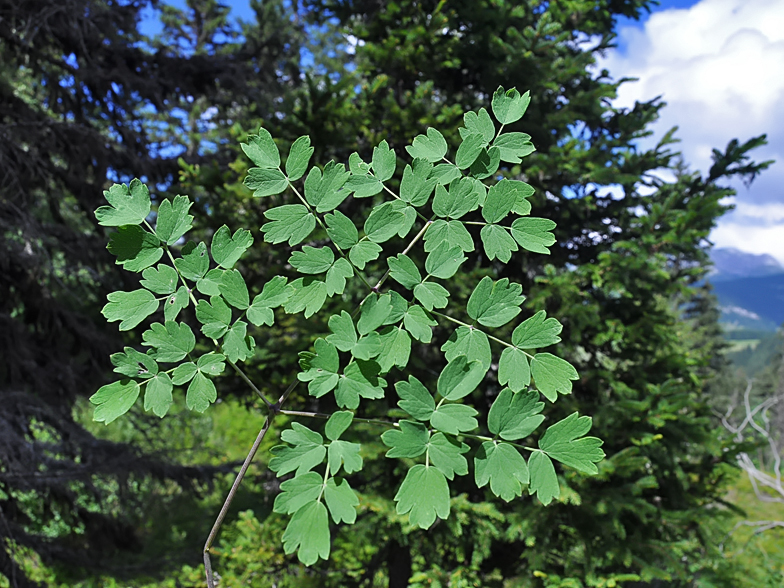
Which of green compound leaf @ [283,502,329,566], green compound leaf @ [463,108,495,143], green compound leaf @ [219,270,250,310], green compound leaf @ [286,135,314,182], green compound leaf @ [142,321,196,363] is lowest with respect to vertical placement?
green compound leaf @ [283,502,329,566]

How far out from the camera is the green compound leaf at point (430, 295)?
27.5 inches

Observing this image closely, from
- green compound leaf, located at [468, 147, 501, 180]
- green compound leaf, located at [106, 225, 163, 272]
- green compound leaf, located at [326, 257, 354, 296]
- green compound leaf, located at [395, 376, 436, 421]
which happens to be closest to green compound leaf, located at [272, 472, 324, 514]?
green compound leaf, located at [395, 376, 436, 421]

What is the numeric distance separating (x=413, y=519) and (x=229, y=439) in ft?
37.4

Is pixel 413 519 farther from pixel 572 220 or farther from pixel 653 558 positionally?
pixel 572 220

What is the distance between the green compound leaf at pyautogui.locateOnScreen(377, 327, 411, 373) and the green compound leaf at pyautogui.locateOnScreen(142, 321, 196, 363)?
244 mm

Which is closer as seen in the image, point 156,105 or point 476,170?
point 476,170

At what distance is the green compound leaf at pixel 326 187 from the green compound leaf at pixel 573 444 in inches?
15.8

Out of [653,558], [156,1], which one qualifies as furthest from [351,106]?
[653,558]

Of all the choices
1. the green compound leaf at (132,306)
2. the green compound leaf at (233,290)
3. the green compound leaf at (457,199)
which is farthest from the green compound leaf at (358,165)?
the green compound leaf at (132,306)

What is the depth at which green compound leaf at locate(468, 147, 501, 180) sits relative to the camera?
0.72 meters

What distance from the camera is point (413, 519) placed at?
553 millimetres

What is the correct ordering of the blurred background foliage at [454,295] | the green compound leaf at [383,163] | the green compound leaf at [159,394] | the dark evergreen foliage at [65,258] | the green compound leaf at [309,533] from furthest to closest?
the dark evergreen foliage at [65,258]
the blurred background foliage at [454,295]
the green compound leaf at [383,163]
the green compound leaf at [159,394]
the green compound leaf at [309,533]

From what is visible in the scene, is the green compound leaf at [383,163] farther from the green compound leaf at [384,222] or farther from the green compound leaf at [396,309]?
the green compound leaf at [396,309]

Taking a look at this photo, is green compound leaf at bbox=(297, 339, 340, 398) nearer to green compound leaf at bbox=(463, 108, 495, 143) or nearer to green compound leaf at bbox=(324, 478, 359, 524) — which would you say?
green compound leaf at bbox=(324, 478, 359, 524)
